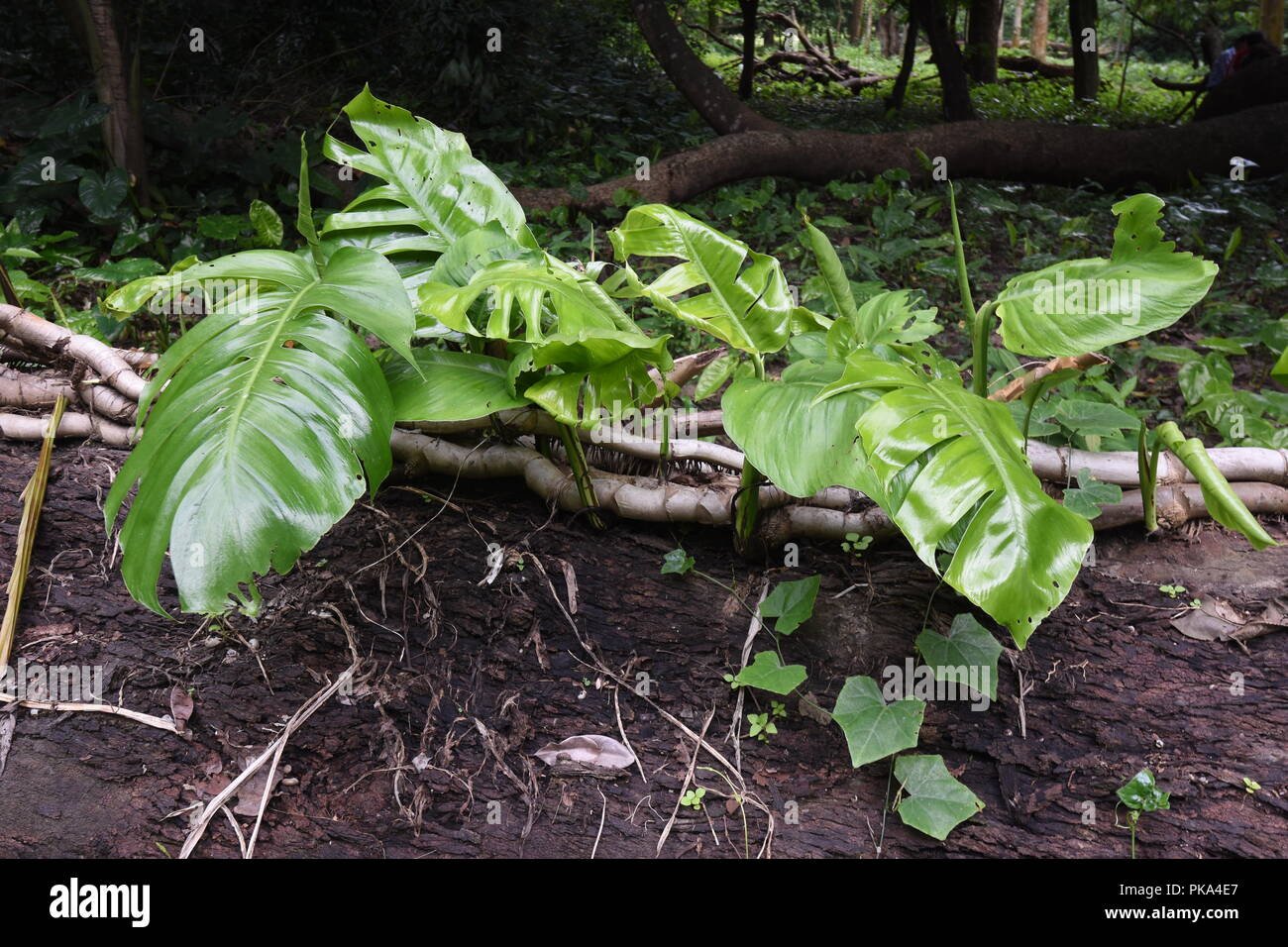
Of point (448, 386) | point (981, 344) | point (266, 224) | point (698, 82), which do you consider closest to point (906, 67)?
point (698, 82)

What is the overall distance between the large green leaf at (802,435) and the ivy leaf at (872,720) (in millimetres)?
477

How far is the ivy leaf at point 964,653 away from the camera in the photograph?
6.28 ft

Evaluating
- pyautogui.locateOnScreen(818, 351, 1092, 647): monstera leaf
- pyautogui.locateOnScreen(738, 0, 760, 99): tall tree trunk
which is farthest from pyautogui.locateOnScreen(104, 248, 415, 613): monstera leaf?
pyautogui.locateOnScreen(738, 0, 760, 99): tall tree trunk

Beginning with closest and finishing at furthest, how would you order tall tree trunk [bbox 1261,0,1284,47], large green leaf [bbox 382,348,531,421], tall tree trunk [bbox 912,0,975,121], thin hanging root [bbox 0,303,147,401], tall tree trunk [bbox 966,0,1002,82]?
large green leaf [bbox 382,348,531,421]
thin hanging root [bbox 0,303,147,401]
tall tree trunk [bbox 912,0,975,121]
tall tree trunk [bbox 1261,0,1284,47]
tall tree trunk [bbox 966,0,1002,82]

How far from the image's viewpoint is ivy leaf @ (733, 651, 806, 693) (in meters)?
1.91

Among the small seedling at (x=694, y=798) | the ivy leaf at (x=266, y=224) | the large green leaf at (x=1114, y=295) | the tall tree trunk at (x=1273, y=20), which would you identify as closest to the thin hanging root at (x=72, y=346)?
the ivy leaf at (x=266, y=224)

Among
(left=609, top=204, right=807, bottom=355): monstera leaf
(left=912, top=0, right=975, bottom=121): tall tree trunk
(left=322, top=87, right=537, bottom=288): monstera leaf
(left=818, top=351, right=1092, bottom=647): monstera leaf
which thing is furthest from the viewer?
(left=912, top=0, right=975, bottom=121): tall tree trunk

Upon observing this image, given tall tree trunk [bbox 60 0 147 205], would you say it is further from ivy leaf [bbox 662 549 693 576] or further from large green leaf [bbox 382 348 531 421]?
ivy leaf [bbox 662 549 693 576]

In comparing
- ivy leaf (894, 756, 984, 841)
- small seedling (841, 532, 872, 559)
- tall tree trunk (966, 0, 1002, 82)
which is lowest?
ivy leaf (894, 756, 984, 841)

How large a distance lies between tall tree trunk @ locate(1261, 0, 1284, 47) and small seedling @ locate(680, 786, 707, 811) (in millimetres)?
10137

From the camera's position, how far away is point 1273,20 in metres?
8.55

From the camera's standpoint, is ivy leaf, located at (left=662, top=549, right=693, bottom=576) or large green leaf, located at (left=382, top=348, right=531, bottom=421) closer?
large green leaf, located at (left=382, top=348, right=531, bottom=421)
